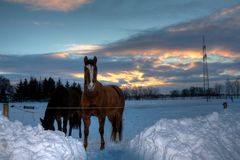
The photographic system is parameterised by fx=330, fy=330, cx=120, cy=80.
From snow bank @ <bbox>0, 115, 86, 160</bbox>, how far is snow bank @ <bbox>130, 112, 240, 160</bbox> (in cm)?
191

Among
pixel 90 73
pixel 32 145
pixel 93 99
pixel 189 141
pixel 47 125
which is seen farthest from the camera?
pixel 47 125

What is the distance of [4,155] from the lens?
7.32m

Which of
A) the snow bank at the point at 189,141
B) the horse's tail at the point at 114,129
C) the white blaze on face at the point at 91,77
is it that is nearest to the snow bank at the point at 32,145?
the snow bank at the point at 189,141

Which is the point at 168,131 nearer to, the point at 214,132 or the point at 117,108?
the point at 214,132

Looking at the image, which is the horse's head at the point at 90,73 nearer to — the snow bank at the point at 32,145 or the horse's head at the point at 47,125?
the snow bank at the point at 32,145

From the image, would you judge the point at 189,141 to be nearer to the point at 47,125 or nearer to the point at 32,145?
the point at 32,145

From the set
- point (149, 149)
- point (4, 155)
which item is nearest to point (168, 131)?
point (149, 149)

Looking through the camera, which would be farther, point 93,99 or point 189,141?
point 93,99

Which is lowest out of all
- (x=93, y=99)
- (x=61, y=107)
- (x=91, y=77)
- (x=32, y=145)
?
(x=32, y=145)

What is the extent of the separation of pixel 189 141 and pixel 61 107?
7257 mm

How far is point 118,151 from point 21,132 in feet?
12.0

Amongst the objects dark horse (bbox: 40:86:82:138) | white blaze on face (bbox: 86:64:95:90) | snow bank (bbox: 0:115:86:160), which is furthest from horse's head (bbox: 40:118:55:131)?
snow bank (bbox: 0:115:86:160)

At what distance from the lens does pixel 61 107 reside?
1445 centimetres

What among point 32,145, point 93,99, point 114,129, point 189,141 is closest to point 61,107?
point 114,129
